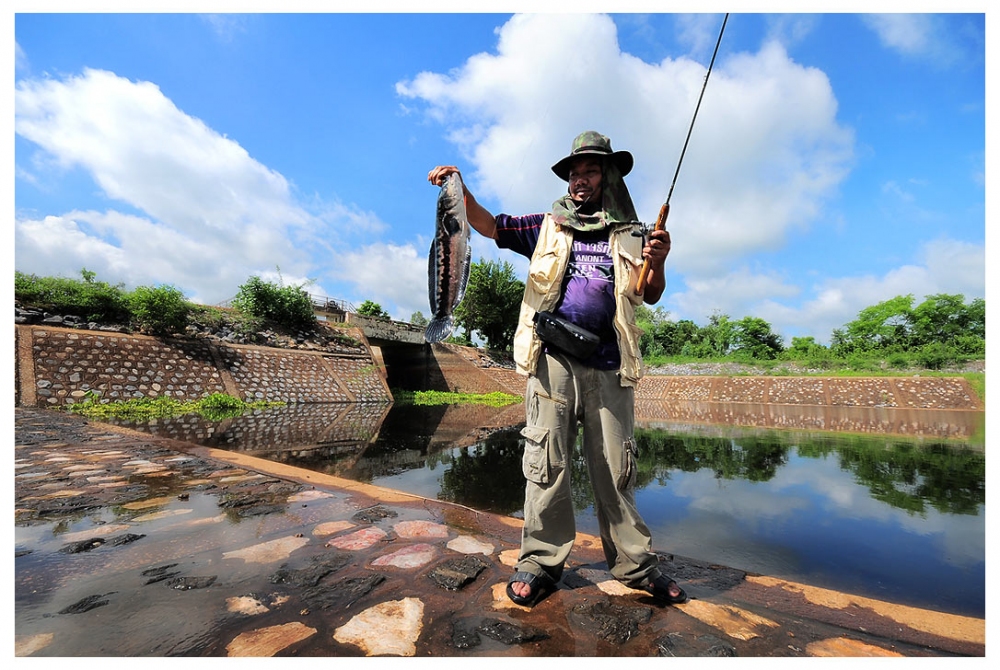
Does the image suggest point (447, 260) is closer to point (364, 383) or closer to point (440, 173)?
point (440, 173)

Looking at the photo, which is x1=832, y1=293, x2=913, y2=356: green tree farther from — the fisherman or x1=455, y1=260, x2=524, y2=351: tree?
the fisherman

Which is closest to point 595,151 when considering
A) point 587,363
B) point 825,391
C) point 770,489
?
point 587,363

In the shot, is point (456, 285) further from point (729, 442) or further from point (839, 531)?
point (729, 442)

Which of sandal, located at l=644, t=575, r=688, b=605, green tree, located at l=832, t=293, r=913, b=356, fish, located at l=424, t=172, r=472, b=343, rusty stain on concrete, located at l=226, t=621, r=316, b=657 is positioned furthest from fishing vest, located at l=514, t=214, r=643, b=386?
green tree, located at l=832, t=293, r=913, b=356

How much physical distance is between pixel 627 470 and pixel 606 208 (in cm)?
142

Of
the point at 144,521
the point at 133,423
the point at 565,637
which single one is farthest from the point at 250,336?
the point at 565,637

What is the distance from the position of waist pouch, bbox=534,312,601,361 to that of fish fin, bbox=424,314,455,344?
0.60 m

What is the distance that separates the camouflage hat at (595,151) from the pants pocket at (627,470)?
1548 mm

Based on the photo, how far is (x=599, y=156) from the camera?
2.33 meters

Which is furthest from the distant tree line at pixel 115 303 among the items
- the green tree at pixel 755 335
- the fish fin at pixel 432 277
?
the green tree at pixel 755 335

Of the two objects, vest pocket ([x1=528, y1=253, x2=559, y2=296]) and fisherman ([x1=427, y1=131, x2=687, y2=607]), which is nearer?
fisherman ([x1=427, y1=131, x2=687, y2=607])

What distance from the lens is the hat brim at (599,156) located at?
2.31 metres

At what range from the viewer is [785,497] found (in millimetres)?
4328

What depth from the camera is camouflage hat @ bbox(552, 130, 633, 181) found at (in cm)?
232
